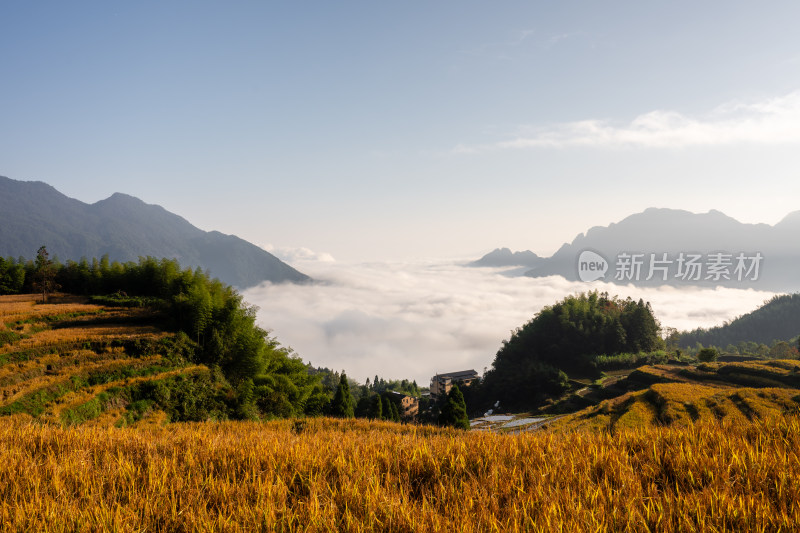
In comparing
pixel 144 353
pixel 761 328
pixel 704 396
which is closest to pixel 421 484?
pixel 144 353

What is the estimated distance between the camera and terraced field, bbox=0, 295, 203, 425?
21469mm

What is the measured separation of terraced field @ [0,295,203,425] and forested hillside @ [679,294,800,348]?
725ft

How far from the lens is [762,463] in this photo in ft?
11.2

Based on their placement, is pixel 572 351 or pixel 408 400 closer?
pixel 572 351

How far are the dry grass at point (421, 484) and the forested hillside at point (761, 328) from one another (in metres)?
225

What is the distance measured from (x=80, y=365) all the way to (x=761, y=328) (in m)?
248

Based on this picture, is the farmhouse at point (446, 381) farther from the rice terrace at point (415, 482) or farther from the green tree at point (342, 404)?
the rice terrace at point (415, 482)

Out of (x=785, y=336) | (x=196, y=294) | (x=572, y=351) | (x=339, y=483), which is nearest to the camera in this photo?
(x=339, y=483)

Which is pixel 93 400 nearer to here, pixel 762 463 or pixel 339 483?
pixel 339 483

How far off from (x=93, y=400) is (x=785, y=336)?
24281 centimetres

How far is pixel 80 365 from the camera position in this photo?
87.0ft

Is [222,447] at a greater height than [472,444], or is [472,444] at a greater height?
[472,444]

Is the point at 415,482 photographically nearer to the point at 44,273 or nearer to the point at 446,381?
the point at 44,273

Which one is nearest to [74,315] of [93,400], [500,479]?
[93,400]
